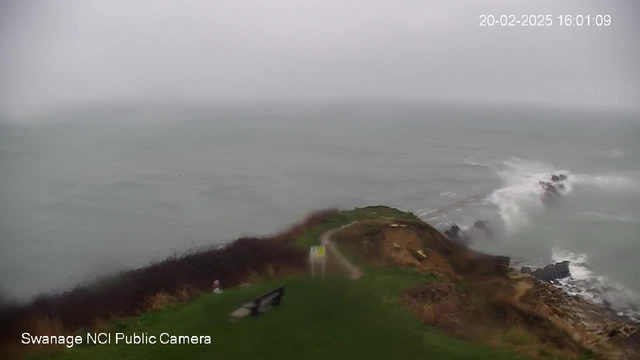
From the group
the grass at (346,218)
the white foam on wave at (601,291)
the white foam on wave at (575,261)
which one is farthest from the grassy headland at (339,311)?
the white foam on wave at (575,261)

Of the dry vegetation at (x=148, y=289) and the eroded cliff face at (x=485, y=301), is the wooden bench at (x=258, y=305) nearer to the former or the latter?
the dry vegetation at (x=148, y=289)

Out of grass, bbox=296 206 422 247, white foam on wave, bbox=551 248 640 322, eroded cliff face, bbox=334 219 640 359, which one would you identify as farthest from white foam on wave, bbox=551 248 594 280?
grass, bbox=296 206 422 247

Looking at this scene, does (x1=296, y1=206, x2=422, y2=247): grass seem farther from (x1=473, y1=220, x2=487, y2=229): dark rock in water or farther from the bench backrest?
(x1=473, y1=220, x2=487, y2=229): dark rock in water

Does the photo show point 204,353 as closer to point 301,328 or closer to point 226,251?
point 301,328

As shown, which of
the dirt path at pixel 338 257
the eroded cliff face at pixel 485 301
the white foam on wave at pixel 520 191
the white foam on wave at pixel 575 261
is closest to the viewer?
the eroded cliff face at pixel 485 301

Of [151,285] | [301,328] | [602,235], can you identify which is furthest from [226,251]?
[602,235]

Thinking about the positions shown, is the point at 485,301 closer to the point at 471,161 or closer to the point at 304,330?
the point at 304,330
